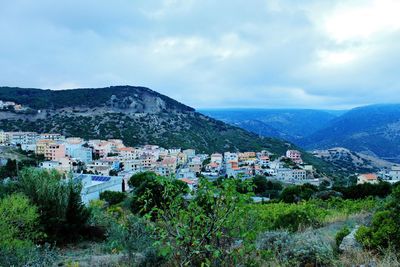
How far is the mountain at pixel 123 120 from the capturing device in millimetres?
81875

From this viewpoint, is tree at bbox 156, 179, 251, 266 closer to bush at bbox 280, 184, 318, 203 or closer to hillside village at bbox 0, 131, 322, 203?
bush at bbox 280, 184, 318, 203

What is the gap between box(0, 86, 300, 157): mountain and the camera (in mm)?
81875

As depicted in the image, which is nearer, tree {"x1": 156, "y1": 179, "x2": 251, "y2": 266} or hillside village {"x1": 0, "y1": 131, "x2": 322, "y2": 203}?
tree {"x1": 156, "y1": 179, "x2": 251, "y2": 266}

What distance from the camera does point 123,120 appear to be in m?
89.1

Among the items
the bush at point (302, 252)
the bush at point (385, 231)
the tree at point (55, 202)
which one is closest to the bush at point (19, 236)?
the tree at point (55, 202)

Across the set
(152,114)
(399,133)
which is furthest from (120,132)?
(399,133)

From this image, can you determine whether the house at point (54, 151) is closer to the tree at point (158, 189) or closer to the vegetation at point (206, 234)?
the tree at point (158, 189)

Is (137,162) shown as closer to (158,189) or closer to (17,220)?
(158,189)

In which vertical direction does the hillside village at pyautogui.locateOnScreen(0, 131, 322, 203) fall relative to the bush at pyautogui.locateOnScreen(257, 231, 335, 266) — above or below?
below

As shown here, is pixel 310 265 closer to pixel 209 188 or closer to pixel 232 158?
pixel 209 188

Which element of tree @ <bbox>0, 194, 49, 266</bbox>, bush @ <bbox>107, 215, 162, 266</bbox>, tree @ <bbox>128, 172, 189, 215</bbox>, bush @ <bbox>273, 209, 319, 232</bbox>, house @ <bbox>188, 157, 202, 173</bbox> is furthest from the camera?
house @ <bbox>188, 157, 202, 173</bbox>

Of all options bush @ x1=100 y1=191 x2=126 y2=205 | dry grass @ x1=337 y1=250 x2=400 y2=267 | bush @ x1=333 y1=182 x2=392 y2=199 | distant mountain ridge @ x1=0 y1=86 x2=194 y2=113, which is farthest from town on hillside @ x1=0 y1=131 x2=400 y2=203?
dry grass @ x1=337 y1=250 x2=400 y2=267

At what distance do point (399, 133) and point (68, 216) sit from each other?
591 feet

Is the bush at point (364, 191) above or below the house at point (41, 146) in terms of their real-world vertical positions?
below
